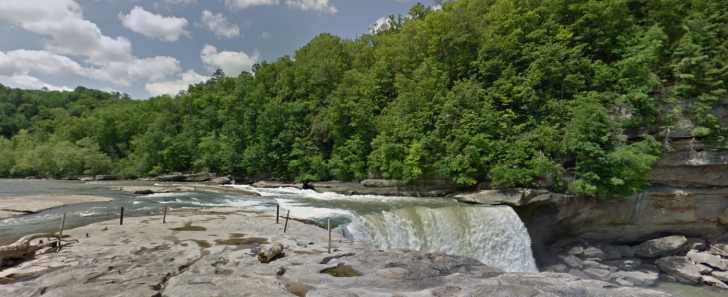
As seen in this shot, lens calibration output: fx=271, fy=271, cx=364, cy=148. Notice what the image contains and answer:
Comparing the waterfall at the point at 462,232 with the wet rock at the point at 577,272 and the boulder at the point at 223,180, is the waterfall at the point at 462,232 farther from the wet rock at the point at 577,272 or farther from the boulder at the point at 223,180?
the boulder at the point at 223,180

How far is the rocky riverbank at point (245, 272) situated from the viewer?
19.8 ft

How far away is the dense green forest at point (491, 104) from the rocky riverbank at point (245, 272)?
48.8ft

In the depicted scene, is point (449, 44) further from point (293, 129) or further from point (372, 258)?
point (372, 258)

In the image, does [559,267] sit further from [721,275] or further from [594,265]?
[721,275]

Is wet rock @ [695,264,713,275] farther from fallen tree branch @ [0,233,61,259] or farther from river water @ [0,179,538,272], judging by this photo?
fallen tree branch @ [0,233,61,259]

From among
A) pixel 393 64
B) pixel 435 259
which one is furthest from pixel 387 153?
pixel 435 259

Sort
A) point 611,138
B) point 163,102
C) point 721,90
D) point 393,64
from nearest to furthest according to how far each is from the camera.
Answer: point 721,90, point 611,138, point 393,64, point 163,102

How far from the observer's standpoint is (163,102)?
5719 cm

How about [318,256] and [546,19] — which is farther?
[546,19]

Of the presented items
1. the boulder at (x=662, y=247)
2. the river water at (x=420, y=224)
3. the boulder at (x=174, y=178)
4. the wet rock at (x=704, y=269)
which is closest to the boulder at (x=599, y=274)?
the river water at (x=420, y=224)

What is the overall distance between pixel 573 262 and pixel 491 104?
510 inches

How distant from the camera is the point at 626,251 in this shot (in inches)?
725

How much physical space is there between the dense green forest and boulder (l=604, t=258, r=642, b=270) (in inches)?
169

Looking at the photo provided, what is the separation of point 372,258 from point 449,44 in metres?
28.6
